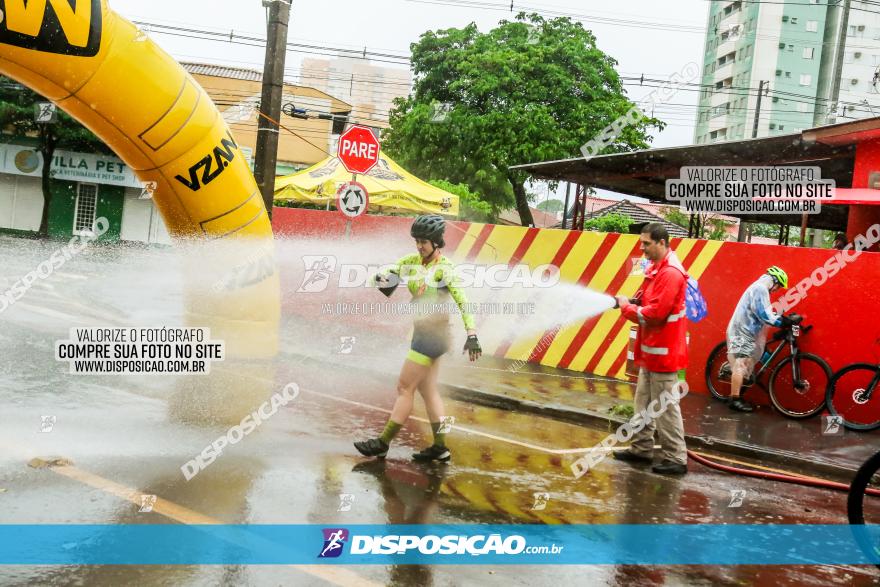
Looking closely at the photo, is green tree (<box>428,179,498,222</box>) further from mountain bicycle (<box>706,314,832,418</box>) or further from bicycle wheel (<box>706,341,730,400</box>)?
mountain bicycle (<box>706,314,832,418</box>)

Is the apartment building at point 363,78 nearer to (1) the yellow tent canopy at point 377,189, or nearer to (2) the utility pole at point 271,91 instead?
(1) the yellow tent canopy at point 377,189

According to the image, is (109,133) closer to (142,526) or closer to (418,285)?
(418,285)

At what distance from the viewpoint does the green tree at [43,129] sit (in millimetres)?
31750

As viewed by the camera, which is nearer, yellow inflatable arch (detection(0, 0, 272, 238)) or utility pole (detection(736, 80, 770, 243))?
yellow inflatable arch (detection(0, 0, 272, 238))

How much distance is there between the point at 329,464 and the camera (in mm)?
6199

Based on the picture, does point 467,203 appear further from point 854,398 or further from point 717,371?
point 854,398

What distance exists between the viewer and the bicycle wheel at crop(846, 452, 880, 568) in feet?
16.7

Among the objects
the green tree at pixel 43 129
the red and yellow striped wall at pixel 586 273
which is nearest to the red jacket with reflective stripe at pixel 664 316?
the red and yellow striped wall at pixel 586 273

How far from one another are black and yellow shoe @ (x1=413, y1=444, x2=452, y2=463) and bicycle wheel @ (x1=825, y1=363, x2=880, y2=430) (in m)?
5.43

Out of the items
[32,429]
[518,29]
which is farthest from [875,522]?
[518,29]

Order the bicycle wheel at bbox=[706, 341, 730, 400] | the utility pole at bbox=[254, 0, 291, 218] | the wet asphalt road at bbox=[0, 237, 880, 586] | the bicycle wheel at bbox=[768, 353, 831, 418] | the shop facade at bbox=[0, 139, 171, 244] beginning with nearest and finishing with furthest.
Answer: the wet asphalt road at bbox=[0, 237, 880, 586]
the bicycle wheel at bbox=[768, 353, 831, 418]
the bicycle wheel at bbox=[706, 341, 730, 400]
the utility pole at bbox=[254, 0, 291, 218]
the shop facade at bbox=[0, 139, 171, 244]

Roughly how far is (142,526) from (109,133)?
15.9ft

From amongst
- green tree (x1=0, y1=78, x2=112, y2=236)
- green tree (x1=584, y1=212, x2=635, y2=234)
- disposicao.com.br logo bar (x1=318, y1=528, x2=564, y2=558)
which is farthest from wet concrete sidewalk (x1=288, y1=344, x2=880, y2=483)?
green tree (x1=0, y1=78, x2=112, y2=236)

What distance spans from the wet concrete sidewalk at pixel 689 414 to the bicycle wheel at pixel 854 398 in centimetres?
24
